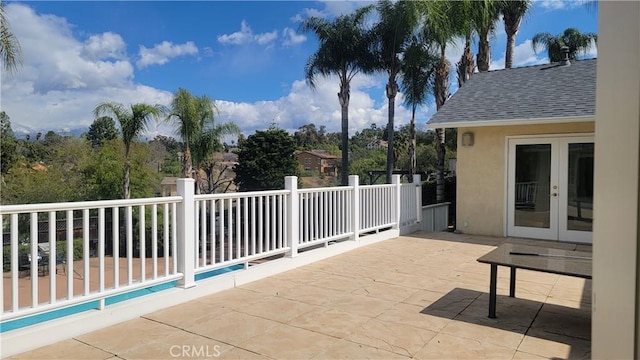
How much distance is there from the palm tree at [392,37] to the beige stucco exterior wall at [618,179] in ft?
50.4

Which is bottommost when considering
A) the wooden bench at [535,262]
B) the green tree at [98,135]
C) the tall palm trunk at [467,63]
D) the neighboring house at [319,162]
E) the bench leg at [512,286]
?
the bench leg at [512,286]

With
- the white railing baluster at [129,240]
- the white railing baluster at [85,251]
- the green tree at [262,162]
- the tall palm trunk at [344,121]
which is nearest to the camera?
the white railing baluster at [85,251]

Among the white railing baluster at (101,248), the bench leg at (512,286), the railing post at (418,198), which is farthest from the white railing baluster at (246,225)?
the railing post at (418,198)

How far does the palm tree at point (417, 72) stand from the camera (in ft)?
53.7

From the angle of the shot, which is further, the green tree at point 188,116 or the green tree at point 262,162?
the green tree at point 262,162

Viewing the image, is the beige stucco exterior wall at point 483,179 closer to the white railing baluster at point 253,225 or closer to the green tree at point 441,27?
the green tree at point 441,27

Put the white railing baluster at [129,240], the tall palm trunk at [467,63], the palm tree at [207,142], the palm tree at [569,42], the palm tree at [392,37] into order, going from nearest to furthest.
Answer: the white railing baluster at [129,240], the tall palm trunk at [467,63], the palm tree at [392,37], the palm tree at [207,142], the palm tree at [569,42]

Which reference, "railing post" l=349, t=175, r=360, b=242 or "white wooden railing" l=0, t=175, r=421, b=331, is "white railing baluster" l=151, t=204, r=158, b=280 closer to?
"white wooden railing" l=0, t=175, r=421, b=331

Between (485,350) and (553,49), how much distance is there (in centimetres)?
2356

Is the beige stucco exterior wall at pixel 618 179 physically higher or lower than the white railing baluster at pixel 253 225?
higher

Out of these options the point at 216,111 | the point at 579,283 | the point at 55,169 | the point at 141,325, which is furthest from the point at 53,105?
the point at 579,283

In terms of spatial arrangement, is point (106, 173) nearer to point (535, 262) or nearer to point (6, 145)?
point (6, 145)

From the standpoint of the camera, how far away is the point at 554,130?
25.3 ft

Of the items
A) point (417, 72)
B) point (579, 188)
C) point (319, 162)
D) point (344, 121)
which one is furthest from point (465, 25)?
point (319, 162)
